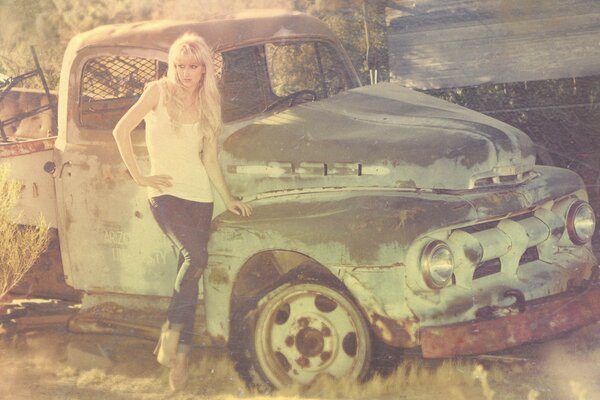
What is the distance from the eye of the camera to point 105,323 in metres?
4.14

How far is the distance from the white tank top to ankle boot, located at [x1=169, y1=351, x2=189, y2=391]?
0.80m

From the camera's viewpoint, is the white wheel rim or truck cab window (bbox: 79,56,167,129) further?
truck cab window (bbox: 79,56,167,129)

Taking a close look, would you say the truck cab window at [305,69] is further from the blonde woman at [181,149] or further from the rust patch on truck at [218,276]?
the rust patch on truck at [218,276]

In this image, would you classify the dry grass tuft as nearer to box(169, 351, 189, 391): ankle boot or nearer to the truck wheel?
box(169, 351, 189, 391): ankle boot

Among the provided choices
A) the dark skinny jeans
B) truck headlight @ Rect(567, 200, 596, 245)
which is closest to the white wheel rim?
the dark skinny jeans

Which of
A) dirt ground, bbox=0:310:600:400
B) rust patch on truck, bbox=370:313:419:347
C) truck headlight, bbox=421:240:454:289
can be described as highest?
truck headlight, bbox=421:240:454:289

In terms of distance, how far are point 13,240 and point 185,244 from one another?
A: 1181mm

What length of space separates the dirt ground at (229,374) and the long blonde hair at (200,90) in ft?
3.70

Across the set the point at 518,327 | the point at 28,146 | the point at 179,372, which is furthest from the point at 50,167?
the point at 518,327

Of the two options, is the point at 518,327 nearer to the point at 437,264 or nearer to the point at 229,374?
the point at 437,264

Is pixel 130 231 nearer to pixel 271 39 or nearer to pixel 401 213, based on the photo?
pixel 271 39

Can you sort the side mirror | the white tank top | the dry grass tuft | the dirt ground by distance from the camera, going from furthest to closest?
the dry grass tuft
the side mirror
the white tank top
the dirt ground

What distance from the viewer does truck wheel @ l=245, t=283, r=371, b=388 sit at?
11.0 feet

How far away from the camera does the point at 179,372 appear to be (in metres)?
3.94
